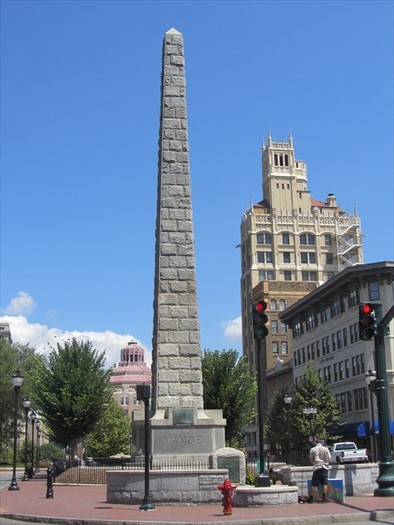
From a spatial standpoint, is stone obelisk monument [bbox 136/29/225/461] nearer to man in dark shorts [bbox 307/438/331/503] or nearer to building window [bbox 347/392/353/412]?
man in dark shorts [bbox 307/438/331/503]

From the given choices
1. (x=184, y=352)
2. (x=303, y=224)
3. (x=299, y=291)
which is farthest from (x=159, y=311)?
(x=303, y=224)

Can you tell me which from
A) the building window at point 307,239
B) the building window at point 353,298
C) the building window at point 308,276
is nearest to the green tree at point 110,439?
the building window at point 353,298

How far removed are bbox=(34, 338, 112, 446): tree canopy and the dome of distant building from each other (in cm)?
10076

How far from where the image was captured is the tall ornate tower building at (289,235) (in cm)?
11575

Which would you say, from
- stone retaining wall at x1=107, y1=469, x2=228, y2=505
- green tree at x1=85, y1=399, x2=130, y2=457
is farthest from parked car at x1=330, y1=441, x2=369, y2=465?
green tree at x1=85, y1=399, x2=130, y2=457

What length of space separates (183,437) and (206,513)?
513 cm

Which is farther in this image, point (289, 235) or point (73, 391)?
point (289, 235)

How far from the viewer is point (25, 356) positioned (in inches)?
3098

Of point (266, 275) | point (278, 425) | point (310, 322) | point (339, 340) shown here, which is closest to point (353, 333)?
point (339, 340)

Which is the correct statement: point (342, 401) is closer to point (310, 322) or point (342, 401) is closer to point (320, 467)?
point (310, 322)

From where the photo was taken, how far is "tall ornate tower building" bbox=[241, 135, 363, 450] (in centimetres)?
11575

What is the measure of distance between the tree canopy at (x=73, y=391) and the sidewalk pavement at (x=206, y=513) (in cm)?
2362

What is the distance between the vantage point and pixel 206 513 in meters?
17.1

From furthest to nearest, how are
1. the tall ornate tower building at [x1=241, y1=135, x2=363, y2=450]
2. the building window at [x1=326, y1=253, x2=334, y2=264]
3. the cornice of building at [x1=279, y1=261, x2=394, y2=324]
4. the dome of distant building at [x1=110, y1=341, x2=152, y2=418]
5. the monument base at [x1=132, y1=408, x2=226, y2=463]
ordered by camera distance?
the dome of distant building at [x1=110, y1=341, x2=152, y2=418] < the building window at [x1=326, y1=253, x2=334, y2=264] < the tall ornate tower building at [x1=241, y1=135, x2=363, y2=450] < the cornice of building at [x1=279, y1=261, x2=394, y2=324] < the monument base at [x1=132, y1=408, x2=226, y2=463]
